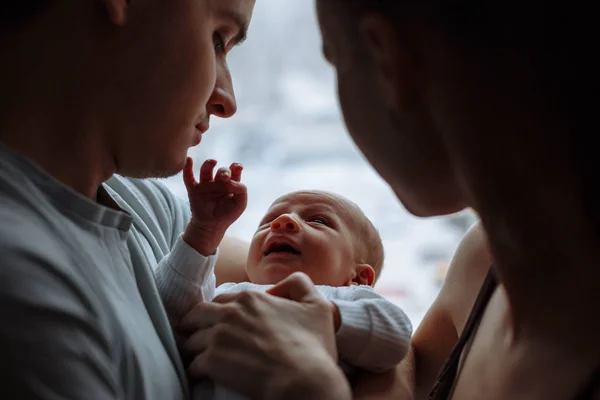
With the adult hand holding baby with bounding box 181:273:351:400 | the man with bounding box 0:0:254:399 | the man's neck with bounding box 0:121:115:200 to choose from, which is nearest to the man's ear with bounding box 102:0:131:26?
the man with bounding box 0:0:254:399

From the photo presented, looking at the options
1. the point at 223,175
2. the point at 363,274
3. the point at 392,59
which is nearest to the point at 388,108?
the point at 392,59

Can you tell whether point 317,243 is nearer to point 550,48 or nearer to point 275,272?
point 275,272

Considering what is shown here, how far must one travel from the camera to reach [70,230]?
740 mm

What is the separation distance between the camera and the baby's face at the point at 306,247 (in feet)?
3.94

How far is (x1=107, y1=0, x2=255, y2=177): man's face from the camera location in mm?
787

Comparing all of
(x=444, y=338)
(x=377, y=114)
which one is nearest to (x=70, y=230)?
(x=377, y=114)

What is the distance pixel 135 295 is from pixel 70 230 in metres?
0.12

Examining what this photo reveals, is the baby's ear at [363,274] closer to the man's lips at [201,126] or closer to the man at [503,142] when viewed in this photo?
the man's lips at [201,126]

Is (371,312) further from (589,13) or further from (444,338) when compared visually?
(589,13)

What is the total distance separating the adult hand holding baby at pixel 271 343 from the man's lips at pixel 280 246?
280 mm

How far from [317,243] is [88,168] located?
0.51 m

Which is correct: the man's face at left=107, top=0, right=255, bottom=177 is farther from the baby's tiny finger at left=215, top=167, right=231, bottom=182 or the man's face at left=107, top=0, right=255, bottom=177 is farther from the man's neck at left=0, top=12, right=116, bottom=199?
the baby's tiny finger at left=215, top=167, right=231, bottom=182

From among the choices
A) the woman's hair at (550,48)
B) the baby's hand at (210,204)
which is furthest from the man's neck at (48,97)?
the woman's hair at (550,48)

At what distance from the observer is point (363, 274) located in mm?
1318
